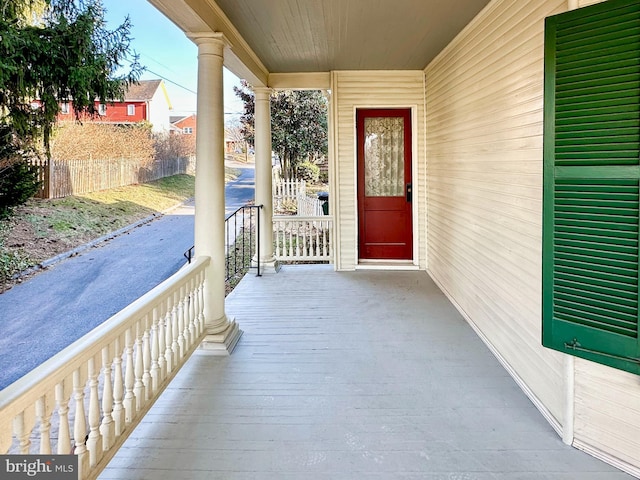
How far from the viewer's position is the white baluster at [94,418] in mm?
1609

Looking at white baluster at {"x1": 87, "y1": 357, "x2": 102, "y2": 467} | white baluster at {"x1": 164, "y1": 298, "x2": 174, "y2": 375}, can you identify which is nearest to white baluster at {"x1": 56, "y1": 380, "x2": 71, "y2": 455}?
white baluster at {"x1": 87, "y1": 357, "x2": 102, "y2": 467}

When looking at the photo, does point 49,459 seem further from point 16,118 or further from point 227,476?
point 16,118

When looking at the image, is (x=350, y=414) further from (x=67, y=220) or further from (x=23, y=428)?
(x=67, y=220)

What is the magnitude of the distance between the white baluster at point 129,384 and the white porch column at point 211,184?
3.49 feet

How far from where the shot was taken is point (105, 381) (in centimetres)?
175

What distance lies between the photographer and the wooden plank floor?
1.77m

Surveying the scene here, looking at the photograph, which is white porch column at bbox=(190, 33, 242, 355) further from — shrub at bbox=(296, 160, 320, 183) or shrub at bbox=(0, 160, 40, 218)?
shrub at bbox=(296, 160, 320, 183)

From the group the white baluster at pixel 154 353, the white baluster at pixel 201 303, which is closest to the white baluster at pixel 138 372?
the white baluster at pixel 154 353

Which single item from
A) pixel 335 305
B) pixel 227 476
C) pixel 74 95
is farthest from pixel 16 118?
pixel 227 476

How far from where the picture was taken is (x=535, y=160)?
2266mm

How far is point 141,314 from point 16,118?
3736mm

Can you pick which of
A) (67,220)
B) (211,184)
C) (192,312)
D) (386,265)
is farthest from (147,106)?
(192,312)

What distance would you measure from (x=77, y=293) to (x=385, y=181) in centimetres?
425

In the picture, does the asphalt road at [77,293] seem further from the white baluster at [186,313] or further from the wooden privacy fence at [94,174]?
the white baluster at [186,313]
